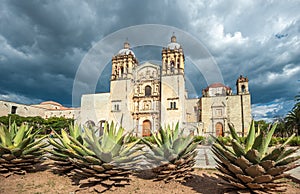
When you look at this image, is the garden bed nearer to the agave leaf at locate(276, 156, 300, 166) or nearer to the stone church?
the agave leaf at locate(276, 156, 300, 166)

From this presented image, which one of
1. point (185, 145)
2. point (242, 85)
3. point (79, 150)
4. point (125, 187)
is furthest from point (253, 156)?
point (242, 85)

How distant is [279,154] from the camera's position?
2.39 m

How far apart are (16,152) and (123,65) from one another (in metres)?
28.1

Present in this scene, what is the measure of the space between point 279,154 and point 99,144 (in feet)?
7.55

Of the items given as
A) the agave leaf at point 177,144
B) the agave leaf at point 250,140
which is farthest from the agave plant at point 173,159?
the agave leaf at point 250,140

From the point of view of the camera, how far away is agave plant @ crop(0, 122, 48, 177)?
3449 mm

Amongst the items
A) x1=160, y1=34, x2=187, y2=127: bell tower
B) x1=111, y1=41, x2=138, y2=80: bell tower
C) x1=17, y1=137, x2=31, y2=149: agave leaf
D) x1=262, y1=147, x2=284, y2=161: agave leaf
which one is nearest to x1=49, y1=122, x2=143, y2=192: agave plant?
x1=17, y1=137, x2=31, y2=149: agave leaf

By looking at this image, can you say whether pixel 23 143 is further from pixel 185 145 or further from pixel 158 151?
pixel 185 145

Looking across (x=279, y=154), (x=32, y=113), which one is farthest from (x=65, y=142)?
(x=32, y=113)

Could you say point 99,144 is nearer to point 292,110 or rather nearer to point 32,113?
point 292,110

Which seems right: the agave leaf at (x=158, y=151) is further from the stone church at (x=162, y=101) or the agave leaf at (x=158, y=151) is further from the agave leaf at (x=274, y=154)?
the stone church at (x=162, y=101)

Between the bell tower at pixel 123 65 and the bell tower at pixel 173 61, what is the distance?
4842 millimetres

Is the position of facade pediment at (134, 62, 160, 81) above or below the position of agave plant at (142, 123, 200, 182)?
above

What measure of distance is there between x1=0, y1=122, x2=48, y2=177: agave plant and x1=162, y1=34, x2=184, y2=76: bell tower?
25.9m
